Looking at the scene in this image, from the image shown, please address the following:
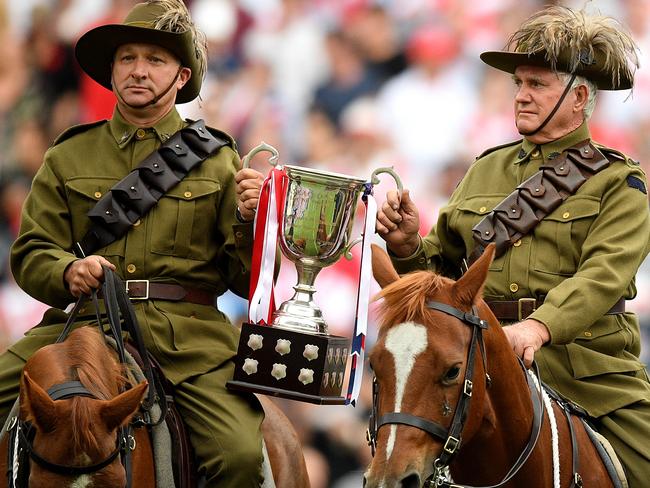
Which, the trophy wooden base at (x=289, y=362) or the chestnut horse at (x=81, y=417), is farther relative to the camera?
the trophy wooden base at (x=289, y=362)

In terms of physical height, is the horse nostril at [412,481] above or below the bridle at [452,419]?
below

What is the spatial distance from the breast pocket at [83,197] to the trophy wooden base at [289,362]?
76cm

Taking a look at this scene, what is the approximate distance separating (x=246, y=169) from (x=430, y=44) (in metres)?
3.95

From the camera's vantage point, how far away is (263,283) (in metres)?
5.17

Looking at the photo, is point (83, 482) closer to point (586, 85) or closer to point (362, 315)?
point (362, 315)

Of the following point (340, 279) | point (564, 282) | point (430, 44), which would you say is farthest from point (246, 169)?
point (430, 44)

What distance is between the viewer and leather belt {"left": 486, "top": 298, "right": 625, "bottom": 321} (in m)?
5.11

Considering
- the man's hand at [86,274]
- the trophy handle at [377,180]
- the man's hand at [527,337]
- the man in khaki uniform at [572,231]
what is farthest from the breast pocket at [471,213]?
the man's hand at [86,274]

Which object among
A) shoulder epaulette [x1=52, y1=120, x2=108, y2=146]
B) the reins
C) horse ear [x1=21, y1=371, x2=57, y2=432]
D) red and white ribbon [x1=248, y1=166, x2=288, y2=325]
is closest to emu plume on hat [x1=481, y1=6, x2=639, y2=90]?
red and white ribbon [x1=248, y1=166, x2=288, y2=325]

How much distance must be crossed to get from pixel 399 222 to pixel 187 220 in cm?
86

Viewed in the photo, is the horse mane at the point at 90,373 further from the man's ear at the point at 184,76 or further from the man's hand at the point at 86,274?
the man's ear at the point at 184,76

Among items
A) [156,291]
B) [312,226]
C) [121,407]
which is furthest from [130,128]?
[121,407]

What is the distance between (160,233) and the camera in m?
5.38

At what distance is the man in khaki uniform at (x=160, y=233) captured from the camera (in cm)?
517
